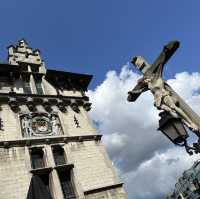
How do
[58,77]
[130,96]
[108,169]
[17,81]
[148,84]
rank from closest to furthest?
[148,84]
[130,96]
[108,169]
[17,81]
[58,77]

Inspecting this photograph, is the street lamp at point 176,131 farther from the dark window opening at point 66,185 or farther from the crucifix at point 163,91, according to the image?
the dark window opening at point 66,185

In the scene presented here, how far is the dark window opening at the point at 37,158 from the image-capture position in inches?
566

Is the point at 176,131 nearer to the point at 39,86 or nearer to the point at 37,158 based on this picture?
the point at 37,158

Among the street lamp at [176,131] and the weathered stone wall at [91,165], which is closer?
the street lamp at [176,131]

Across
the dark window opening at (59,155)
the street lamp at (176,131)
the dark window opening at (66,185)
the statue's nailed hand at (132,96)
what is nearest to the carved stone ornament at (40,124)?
the dark window opening at (59,155)

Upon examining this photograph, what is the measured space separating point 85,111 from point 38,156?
5.87 m

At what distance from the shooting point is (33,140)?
14852 mm

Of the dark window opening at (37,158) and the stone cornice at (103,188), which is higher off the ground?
the dark window opening at (37,158)

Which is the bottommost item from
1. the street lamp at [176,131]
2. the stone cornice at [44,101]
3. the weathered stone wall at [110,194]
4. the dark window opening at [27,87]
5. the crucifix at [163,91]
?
the street lamp at [176,131]

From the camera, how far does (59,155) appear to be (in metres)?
15.5

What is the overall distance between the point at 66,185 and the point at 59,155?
2048 millimetres

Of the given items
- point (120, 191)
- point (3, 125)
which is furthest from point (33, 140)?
point (120, 191)

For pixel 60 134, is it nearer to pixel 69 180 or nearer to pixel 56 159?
pixel 56 159

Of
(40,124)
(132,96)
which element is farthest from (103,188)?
(132,96)
